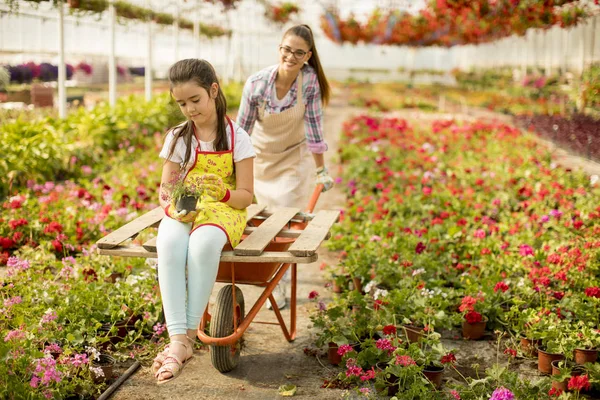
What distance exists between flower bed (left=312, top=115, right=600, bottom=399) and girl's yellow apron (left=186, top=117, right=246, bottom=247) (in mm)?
653

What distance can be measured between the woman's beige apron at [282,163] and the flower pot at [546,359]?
4.94ft

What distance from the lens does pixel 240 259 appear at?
246cm

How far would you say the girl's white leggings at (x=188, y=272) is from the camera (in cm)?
243

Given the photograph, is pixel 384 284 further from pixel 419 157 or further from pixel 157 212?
pixel 419 157

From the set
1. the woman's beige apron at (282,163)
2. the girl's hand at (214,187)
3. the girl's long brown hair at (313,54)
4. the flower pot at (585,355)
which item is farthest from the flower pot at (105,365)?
the flower pot at (585,355)

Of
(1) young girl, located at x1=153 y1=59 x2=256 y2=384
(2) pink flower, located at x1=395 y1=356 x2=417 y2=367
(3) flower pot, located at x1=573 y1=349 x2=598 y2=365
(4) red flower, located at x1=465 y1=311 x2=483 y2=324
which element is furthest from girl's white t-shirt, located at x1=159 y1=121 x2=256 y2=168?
(3) flower pot, located at x1=573 y1=349 x2=598 y2=365

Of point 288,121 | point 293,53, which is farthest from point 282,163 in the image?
point 293,53

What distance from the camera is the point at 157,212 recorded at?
3.03m

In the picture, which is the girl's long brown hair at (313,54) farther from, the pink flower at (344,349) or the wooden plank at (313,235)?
the pink flower at (344,349)

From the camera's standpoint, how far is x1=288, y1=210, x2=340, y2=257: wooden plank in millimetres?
2467

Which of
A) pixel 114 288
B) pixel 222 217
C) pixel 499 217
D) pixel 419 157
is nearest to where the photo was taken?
pixel 222 217

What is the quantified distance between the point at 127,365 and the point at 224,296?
1.85ft

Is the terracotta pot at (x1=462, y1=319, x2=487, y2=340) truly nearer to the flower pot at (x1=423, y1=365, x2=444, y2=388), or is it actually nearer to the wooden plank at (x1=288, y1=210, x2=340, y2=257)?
the flower pot at (x1=423, y1=365, x2=444, y2=388)

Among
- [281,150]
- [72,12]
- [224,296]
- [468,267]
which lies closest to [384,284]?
[468,267]
